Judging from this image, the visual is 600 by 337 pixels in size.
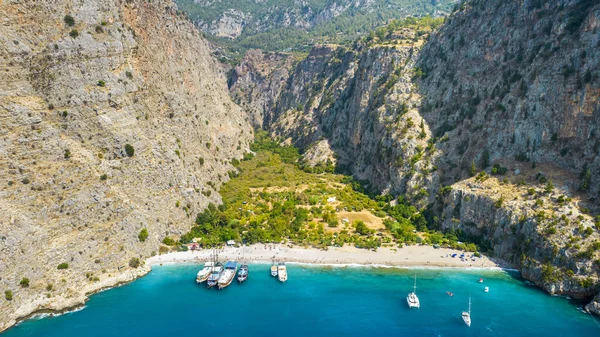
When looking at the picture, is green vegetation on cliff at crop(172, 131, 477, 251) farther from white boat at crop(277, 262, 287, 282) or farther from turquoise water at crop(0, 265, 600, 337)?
white boat at crop(277, 262, 287, 282)

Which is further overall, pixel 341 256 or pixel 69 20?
pixel 341 256

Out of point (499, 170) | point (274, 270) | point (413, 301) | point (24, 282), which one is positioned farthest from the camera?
point (499, 170)

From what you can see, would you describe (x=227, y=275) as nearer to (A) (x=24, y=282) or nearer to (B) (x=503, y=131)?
(A) (x=24, y=282)

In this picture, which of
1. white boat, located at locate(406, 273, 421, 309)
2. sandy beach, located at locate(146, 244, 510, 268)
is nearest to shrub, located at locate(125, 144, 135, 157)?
sandy beach, located at locate(146, 244, 510, 268)

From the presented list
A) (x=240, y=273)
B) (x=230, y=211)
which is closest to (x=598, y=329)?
(x=240, y=273)

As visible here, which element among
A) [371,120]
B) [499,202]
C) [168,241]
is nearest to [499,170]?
[499,202]

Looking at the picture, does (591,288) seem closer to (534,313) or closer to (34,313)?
(534,313)

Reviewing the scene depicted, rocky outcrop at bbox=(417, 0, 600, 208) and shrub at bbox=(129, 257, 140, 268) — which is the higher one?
rocky outcrop at bbox=(417, 0, 600, 208)
